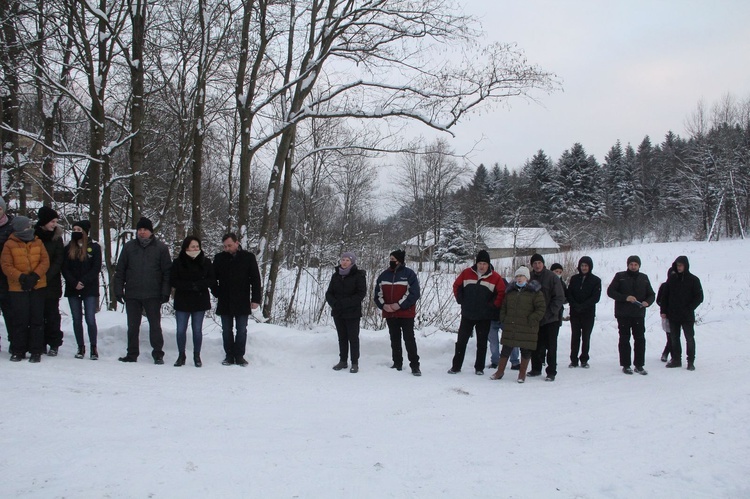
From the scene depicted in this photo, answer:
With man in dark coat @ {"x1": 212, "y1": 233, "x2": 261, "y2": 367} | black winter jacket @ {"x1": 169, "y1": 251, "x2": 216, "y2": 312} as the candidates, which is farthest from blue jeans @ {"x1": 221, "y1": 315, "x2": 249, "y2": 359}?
black winter jacket @ {"x1": 169, "y1": 251, "x2": 216, "y2": 312}

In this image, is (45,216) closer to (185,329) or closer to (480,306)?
(185,329)

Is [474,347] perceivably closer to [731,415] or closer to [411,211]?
[731,415]

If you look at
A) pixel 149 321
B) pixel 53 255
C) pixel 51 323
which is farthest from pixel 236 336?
pixel 53 255

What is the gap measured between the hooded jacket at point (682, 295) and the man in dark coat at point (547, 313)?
2.24 metres

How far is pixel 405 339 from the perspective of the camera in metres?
Answer: 7.79

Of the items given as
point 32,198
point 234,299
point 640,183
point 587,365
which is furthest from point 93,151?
point 640,183

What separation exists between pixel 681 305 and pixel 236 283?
287 inches

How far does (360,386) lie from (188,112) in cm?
934

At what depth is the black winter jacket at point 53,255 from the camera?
668 centimetres

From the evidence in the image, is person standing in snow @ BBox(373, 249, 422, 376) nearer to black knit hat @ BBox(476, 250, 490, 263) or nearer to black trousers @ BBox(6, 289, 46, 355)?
black knit hat @ BBox(476, 250, 490, 263)

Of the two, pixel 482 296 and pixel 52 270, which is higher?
pixel 52 270

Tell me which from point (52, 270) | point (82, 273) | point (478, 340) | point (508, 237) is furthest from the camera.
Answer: point (508, 237)

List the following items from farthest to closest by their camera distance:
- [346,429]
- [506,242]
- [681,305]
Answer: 1. [506,242]
2. [681,305]
3. [346,429]

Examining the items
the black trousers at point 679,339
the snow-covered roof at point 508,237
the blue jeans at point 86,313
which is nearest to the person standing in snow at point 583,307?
the black trousers at point 679,339
